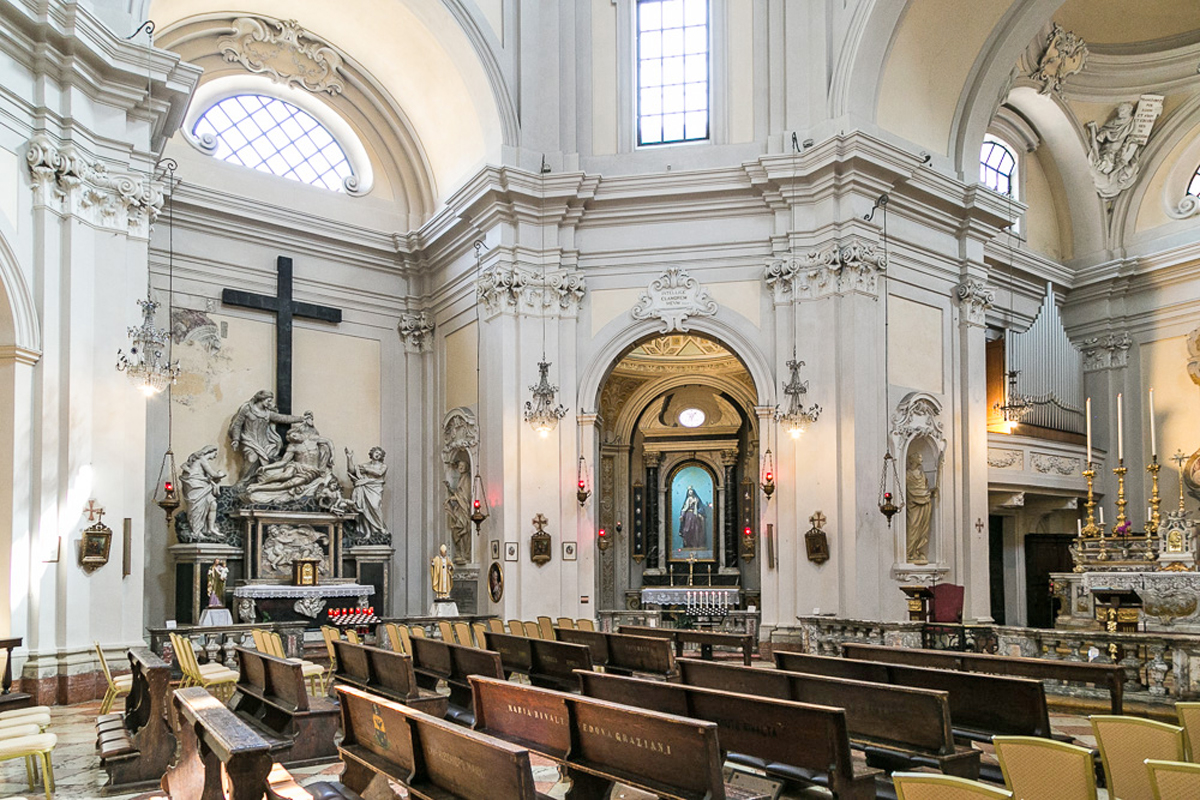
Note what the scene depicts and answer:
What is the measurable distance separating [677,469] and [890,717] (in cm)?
1772

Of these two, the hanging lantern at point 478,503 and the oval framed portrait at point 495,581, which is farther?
the hanging lantern at point 478,503

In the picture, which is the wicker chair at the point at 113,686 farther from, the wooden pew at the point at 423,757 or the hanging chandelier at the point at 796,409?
the hanging chandelier at the point at 796,409

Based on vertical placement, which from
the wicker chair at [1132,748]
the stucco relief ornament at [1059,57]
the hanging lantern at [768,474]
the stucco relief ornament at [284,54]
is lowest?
the wicker chair at [1132,748]

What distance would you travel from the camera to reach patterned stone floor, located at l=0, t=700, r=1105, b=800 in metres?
6.71

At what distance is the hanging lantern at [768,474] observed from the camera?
603 inches

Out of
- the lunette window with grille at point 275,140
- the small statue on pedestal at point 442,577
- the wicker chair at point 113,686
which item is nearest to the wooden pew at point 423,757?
the wicker chair at point 113,686

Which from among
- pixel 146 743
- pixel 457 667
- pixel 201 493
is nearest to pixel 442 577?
pixel 201 493

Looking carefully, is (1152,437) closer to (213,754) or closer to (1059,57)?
(1059,57)

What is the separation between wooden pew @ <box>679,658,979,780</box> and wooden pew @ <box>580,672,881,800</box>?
37 centimetres

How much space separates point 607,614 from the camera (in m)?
16.3

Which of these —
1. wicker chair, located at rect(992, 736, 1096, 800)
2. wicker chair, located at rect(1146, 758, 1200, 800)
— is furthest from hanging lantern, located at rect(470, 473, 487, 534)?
wicker chair, located at rect(1146, 758, 1200, 800)

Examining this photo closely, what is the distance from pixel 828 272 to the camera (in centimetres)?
1522

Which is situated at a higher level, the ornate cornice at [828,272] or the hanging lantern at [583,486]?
the ornate cornice at [828,272]

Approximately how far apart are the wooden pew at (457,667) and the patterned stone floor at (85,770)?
0.67m
